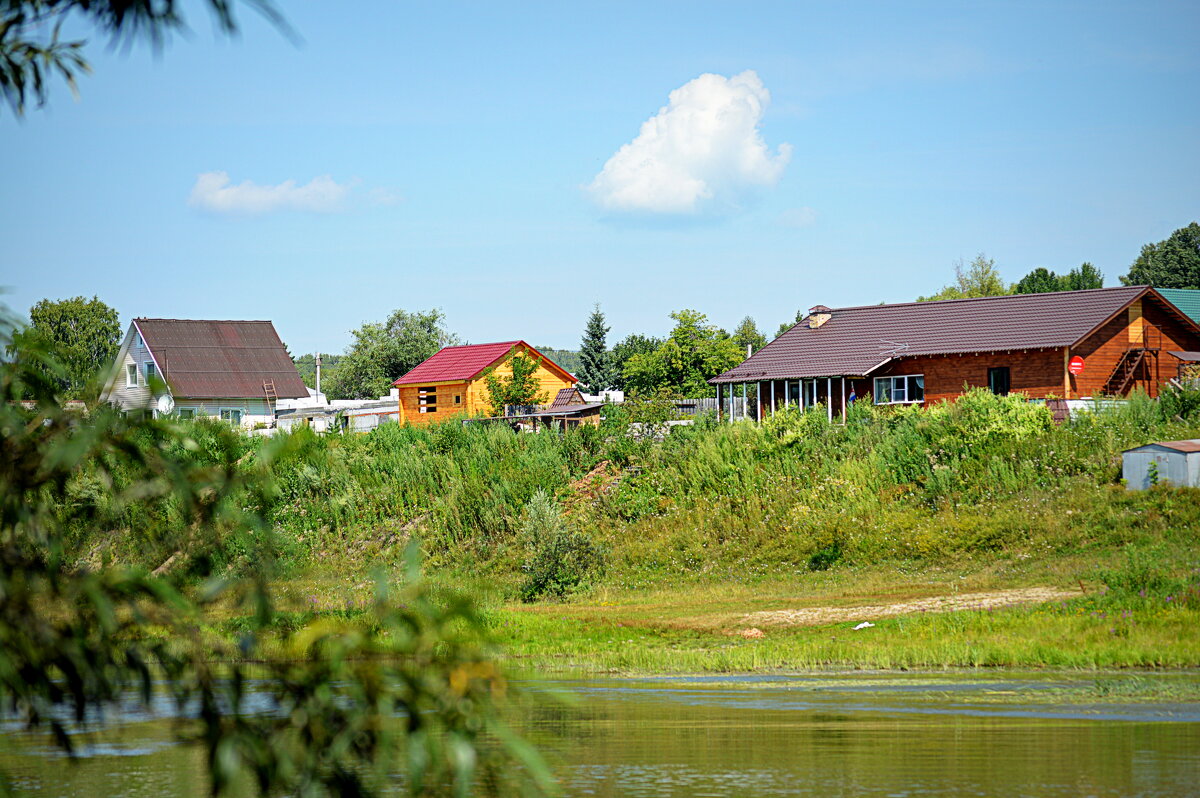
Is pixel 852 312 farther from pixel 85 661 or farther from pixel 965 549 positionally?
pixel 85 661

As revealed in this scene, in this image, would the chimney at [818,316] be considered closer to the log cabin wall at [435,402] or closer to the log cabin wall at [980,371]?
the log cabin wall at [980,371]

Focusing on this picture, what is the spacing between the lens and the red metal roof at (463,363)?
2662 inches

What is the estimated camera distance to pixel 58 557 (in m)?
3.77

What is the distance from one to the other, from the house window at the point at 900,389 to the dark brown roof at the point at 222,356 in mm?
36613

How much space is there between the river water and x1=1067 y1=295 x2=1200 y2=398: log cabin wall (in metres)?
28.2

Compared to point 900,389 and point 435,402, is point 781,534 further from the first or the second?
point 435,402

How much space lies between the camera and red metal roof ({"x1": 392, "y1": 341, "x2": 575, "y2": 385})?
67.6 metres

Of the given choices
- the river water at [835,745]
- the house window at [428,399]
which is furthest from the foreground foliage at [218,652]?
the house window at [428,399]

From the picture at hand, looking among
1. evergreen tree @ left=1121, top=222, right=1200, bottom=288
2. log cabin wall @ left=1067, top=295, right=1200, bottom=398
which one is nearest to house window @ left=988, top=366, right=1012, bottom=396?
log cabin wall @ left=1067, top=295, right=1200, bottom=398

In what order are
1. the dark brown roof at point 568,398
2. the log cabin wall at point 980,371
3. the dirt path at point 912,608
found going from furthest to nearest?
the dark brown roof at point 568,398 → the log cabin wall at point 980,371 → the dirt path at point 912,608

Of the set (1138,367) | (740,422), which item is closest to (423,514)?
(740,422)

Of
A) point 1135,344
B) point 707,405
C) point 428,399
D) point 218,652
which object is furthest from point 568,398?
point 218,652

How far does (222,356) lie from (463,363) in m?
14.0

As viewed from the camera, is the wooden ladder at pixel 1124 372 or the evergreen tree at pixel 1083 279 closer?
the wooden ladder at pixel 1124 372
